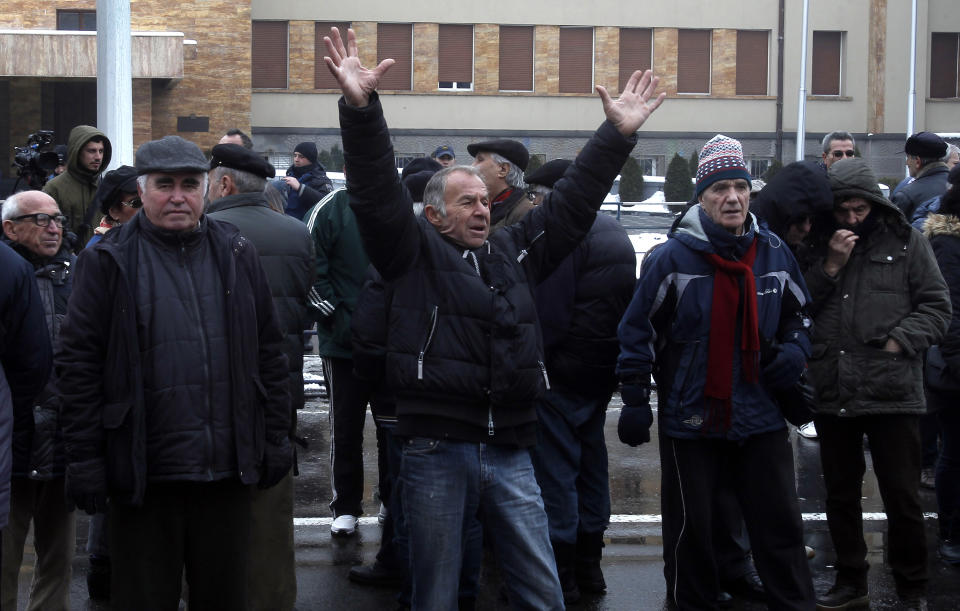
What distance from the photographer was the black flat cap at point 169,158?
423 centimetres

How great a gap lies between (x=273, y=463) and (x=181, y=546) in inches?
15.7

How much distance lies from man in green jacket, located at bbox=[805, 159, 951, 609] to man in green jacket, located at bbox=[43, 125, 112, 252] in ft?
15.6

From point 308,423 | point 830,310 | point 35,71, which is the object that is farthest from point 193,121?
point 830,310

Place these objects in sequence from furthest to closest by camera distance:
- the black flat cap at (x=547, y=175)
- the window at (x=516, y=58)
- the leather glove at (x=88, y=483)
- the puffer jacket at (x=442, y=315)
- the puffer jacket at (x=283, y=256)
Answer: the window at (x=516, y=58) < the black flat cap at (x=547, y=175) < the puffer jacket at (x=283, y=256) < the puffer jacket at (x=442, y=315) < the leather glove at (x=88, y=483)

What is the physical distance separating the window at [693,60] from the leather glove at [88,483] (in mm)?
38919

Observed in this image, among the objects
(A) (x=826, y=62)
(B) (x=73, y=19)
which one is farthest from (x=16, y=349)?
(A) (x=826, y=62)

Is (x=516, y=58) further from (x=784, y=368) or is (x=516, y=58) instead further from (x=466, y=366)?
(x=466, y=366)

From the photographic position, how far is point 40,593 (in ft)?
16.8

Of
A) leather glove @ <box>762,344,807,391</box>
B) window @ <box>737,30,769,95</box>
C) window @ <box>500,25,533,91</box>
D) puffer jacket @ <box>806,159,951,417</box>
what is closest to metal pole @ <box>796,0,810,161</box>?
window @ <box>737,30,769,95</box>

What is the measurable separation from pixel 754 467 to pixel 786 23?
37.8m

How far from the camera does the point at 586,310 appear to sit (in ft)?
19.1

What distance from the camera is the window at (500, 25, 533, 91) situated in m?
40.7

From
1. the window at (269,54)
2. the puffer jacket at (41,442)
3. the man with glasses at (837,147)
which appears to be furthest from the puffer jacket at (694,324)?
the window at (269,54)

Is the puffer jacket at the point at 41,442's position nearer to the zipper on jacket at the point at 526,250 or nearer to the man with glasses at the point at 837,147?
the zipper on jacket at the point at 526,250
